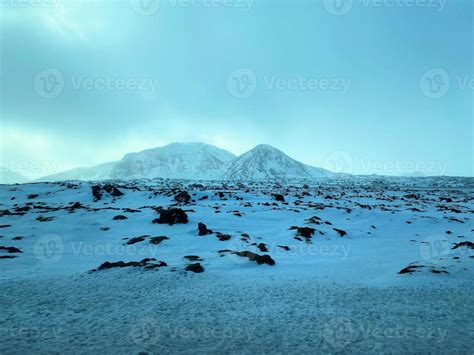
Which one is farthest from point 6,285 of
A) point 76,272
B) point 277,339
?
point 277,339

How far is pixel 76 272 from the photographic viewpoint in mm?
9883

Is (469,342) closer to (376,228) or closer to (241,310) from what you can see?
(241,310)

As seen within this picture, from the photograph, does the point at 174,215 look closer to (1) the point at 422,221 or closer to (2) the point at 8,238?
(2) the point at 8,238

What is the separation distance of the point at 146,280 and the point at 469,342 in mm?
9022

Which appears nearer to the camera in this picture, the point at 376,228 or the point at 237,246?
the point at 237,246

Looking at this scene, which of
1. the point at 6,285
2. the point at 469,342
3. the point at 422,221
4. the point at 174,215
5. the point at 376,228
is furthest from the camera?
the point at 422,221

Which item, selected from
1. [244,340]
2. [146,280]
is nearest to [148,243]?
[146,280]

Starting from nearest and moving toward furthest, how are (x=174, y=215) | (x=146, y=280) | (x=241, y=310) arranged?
(x=241, y=310), (x=146, y=280), (x=174, y=215)

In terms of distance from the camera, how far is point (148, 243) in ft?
51.0

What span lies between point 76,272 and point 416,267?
1389 cm

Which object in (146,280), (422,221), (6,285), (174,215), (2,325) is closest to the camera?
(2,325)

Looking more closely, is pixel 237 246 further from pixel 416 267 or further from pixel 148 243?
pixel 416 267

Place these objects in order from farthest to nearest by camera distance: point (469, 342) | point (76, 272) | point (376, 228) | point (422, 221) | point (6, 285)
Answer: point (422, 221), point (376, 228), point (76, 272), point (6, 285), point (469, 342)

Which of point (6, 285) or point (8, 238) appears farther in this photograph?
point (8, 238)
